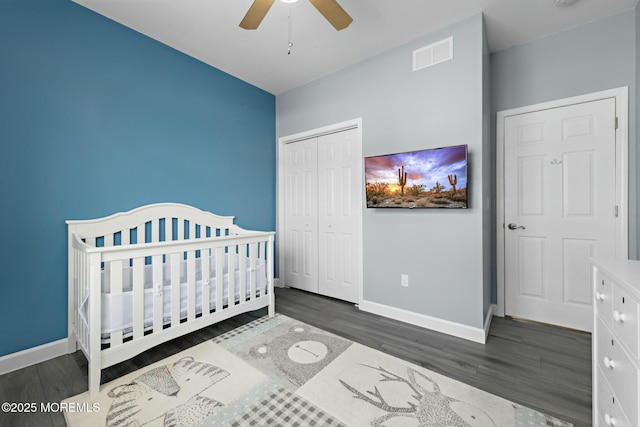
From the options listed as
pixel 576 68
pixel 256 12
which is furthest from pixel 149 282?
pixel 576 68

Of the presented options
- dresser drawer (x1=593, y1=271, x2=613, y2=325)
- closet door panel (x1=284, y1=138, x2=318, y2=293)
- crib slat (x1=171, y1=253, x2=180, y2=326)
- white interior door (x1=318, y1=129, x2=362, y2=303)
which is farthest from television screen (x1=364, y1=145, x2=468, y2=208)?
crib slat (x1=171, y1=253, x2=180, y2=326)

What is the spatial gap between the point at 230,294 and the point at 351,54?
2.52 meters

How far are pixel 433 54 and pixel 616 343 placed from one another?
7.44ft

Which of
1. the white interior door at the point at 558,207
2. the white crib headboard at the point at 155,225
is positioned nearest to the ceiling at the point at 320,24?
the white interior door at the point at 558,207

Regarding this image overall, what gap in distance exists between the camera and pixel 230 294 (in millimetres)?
2195

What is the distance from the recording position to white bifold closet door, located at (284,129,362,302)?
9.69 feet

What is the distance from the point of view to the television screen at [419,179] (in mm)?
2121

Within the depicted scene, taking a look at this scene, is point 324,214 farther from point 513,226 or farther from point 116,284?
point 116,284

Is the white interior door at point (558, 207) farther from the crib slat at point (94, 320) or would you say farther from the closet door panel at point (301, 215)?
the crib slat at point (94, 320)

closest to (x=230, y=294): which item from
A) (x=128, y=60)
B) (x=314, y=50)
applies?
(x=128, y=60)

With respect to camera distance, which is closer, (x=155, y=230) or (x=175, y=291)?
(x=175, y=291)

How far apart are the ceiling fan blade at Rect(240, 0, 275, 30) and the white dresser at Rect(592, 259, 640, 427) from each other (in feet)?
6.69

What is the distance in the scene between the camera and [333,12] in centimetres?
163

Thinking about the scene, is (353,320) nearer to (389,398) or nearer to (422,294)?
(422,294)
